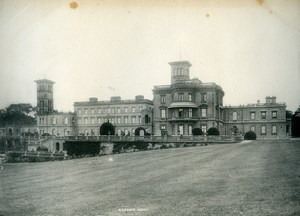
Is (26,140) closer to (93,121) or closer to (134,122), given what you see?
(93,121)

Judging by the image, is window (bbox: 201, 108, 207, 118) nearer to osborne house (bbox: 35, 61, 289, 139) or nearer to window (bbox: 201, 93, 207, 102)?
osborne house (bbox: 35, 61, 289, 139)

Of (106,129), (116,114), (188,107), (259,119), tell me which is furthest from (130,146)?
(116,114)

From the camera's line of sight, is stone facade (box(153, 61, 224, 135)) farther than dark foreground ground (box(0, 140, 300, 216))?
Yes

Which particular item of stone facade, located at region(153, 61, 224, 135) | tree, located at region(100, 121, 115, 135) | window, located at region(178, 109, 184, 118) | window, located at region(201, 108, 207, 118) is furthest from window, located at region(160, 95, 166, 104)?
tree, located at region(100, 121, 115, 135)

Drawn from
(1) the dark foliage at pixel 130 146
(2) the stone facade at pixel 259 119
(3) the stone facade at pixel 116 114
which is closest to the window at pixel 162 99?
(2) the stone facade at pixel 259 119

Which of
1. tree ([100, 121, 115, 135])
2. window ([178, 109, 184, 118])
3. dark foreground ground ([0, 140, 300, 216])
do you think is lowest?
dark foreground ground ([0, 140, 300, 216])

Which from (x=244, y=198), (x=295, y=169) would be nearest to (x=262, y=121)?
(x=295, y=169)

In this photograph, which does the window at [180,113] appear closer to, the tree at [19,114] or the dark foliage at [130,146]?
the dark foliage at [130,146]
